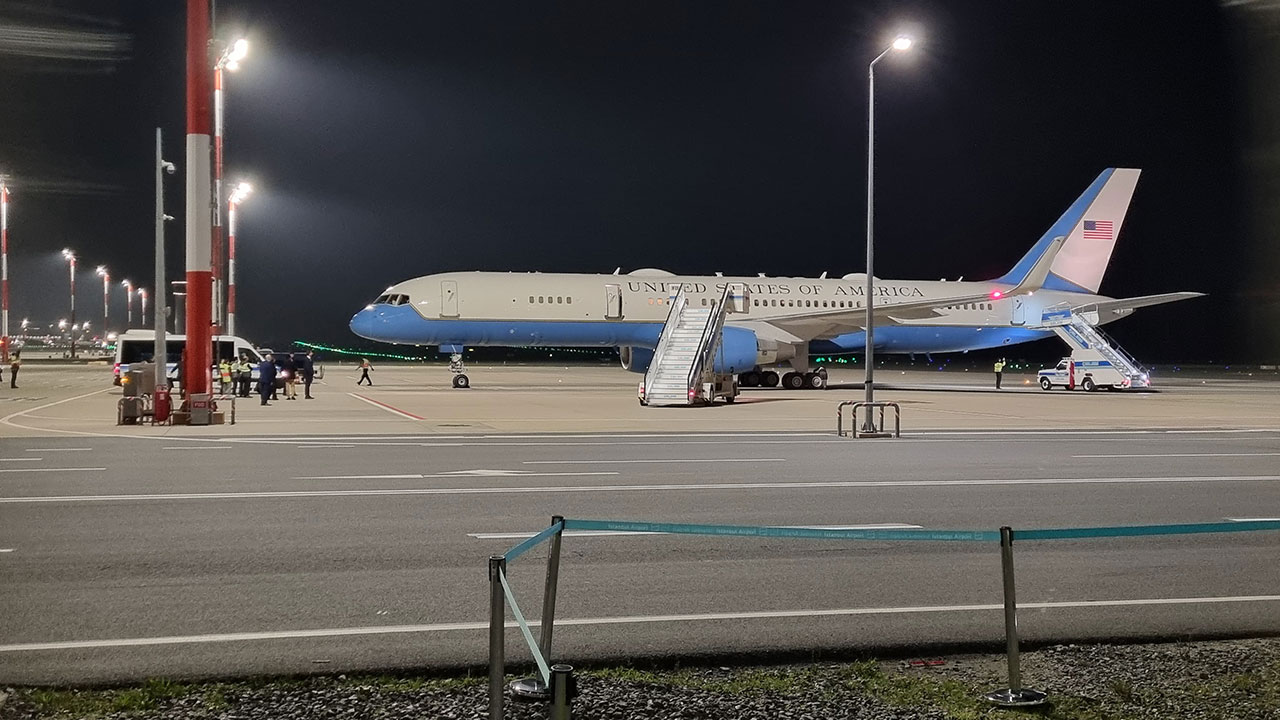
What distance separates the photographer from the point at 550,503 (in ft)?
43.6

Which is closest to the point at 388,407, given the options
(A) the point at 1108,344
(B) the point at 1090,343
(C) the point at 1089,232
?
(B) the point at 1090,343

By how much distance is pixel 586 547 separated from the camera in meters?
10.4

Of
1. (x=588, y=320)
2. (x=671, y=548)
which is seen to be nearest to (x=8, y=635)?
(x=671, y=548)

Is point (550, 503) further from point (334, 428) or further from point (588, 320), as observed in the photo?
point (588, 320)

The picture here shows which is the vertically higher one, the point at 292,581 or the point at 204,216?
the point at 204,216

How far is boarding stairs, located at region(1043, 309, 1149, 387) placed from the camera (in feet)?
156

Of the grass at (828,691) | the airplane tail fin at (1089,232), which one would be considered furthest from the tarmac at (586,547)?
the airplane tail fin at (1089,232)

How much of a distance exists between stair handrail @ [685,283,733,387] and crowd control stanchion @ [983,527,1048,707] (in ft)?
92.2

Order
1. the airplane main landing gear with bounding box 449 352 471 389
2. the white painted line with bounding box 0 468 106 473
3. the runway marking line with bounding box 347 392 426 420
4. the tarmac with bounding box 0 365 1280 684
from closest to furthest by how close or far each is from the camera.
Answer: the tarmac with bounding box 0 365 1280 684 < the white painted line with bounding box 0 468 106 473 < the runway marking line with bounding box 347 392 426 420 < the airplane main landing gear with bounding box 449 352 471 389

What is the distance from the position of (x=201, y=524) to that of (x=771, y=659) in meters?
7.20

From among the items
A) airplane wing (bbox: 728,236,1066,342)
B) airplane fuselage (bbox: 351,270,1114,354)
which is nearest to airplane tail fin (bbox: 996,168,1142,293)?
airplane fuselage (bbox: 351,270,1114,354)

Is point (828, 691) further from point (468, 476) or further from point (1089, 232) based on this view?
point (1089, 232)

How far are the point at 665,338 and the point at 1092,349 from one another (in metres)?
21.9

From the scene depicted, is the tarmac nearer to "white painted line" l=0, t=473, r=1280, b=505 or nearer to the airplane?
"white painted line" l=0, t=473, r=1280, b=505
